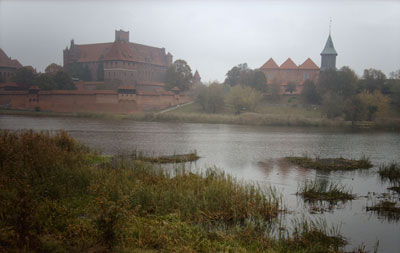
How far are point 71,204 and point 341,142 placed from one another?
693 inches

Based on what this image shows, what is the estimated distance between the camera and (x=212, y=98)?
38.0 m

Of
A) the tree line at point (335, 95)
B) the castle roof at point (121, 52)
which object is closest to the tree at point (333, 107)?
the tree line at point (335, 95)

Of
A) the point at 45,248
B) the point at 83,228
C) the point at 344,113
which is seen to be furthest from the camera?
the point at 344,113

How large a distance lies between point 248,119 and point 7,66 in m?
29.7

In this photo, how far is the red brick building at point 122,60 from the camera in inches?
2031

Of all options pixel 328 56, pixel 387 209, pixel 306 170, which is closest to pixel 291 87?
pixel 328 56

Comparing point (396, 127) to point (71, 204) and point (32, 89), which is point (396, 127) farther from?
point (32, 89)

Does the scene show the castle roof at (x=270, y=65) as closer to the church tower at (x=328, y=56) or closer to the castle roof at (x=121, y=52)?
the church tower at (x=328, y=56)

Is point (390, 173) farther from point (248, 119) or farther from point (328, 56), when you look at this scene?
point (328, 56)

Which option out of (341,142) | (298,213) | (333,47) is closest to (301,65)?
(333,47)

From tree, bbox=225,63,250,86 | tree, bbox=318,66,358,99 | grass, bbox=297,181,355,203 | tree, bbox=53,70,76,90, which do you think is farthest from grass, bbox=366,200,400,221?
tree, bbox=225,63,250,86

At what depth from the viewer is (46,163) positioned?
7.62 meters

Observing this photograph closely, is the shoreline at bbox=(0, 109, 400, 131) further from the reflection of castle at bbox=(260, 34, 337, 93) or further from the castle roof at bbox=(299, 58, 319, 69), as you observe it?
the castle roof at bbox=(299, 58, 319, 69)

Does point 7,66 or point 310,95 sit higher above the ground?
point 7,66
